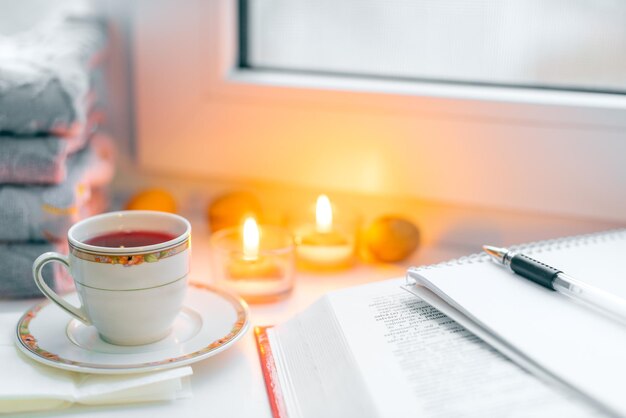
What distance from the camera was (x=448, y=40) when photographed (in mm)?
778

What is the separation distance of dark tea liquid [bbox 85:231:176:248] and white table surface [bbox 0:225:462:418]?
101mm

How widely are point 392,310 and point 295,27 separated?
404mm

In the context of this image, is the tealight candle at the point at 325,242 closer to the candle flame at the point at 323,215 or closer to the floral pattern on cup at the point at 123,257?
the candle flame at the point at 323,215

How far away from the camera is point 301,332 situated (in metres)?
0.55

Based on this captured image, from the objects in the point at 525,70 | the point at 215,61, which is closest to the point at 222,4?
the point at 215,61

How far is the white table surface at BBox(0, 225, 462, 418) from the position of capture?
19.1 inches

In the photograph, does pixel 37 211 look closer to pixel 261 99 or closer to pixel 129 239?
pixel 129 239

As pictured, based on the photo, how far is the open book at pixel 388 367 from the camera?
0.42 m

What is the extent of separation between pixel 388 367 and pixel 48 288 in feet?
0.86

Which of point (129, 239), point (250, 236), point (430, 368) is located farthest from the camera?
point (250, 236)

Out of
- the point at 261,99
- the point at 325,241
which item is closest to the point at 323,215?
the point at 325,241

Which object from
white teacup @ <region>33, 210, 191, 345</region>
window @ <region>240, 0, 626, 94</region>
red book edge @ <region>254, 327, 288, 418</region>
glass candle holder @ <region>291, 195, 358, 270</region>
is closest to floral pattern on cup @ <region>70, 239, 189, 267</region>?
white teacup @ <region>33, 210, 191, 345</region>

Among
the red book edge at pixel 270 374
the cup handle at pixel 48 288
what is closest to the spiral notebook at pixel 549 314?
the red book edge at pixel 270 374

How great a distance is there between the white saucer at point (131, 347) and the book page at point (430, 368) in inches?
3.6
